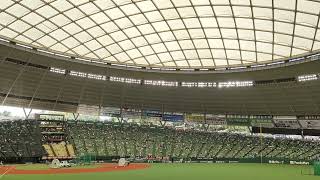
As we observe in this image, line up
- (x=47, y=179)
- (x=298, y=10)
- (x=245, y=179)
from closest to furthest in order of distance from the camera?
(x=47, y=179) < (x=245, y=179) < (x=298, y=10)

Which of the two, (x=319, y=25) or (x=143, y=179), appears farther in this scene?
(x=319, y=25)

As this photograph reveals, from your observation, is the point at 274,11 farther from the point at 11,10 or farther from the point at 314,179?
the point at 11,10

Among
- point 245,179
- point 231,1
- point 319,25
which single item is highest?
point 231,1

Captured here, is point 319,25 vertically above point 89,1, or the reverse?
point 89,1

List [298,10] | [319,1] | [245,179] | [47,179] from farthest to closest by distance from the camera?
[298,10]
[319,1]
[245,179]
[47,179]

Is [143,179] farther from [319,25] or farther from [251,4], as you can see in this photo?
[319,25]

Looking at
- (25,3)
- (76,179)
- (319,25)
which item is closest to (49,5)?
(25,3)

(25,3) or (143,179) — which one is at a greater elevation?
(25,3)

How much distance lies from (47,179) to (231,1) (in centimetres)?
3490

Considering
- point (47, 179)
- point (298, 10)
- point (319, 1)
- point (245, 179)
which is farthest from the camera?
point (298, 10)

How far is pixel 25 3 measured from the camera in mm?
48594

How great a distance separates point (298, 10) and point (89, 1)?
99.9 ft

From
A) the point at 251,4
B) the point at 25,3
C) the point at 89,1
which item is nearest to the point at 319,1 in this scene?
the point at 251,4

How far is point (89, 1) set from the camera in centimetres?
4994
